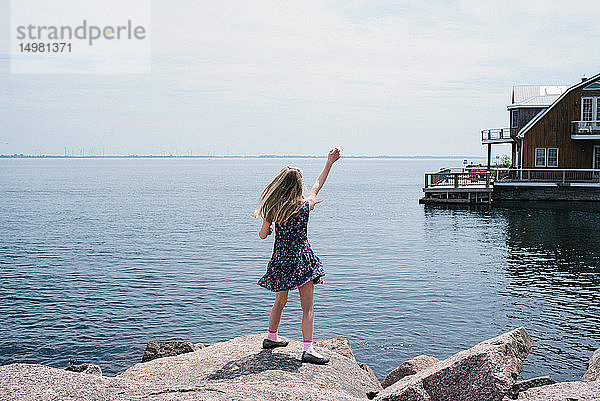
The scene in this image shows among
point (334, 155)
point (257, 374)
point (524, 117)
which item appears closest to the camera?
point (257, 374)

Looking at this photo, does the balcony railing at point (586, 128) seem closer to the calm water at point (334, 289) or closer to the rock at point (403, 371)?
the calm water at point (334, 289)

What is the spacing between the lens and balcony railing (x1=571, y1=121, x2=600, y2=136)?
4409cm

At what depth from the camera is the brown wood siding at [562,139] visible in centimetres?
4541

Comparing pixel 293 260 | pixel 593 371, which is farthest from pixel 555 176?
pixel 293 260

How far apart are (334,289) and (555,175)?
32575mm

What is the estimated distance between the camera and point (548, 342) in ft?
42.9

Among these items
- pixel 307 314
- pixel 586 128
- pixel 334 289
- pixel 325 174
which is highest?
pixel 586 128

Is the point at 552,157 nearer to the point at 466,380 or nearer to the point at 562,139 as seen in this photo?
the point at 562,139

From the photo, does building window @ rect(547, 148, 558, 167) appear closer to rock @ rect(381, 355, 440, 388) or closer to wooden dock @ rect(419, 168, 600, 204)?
wooden dock @ rect(419, 168, 600, 204)

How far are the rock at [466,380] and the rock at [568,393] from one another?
281 millimetres

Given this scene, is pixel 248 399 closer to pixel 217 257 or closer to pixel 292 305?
pixel 292 305

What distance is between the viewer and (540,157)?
152ft

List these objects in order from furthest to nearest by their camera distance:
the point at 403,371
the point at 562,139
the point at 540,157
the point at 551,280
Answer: the point at 540,157 < the point at 562,139 < the point at 551,280 < the point at 403,371

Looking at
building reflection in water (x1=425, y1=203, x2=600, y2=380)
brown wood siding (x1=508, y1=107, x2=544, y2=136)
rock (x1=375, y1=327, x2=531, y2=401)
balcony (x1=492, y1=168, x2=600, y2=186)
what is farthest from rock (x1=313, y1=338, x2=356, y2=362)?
brown wood siding (x1=508, y1=107, x2=544, y2=136)
